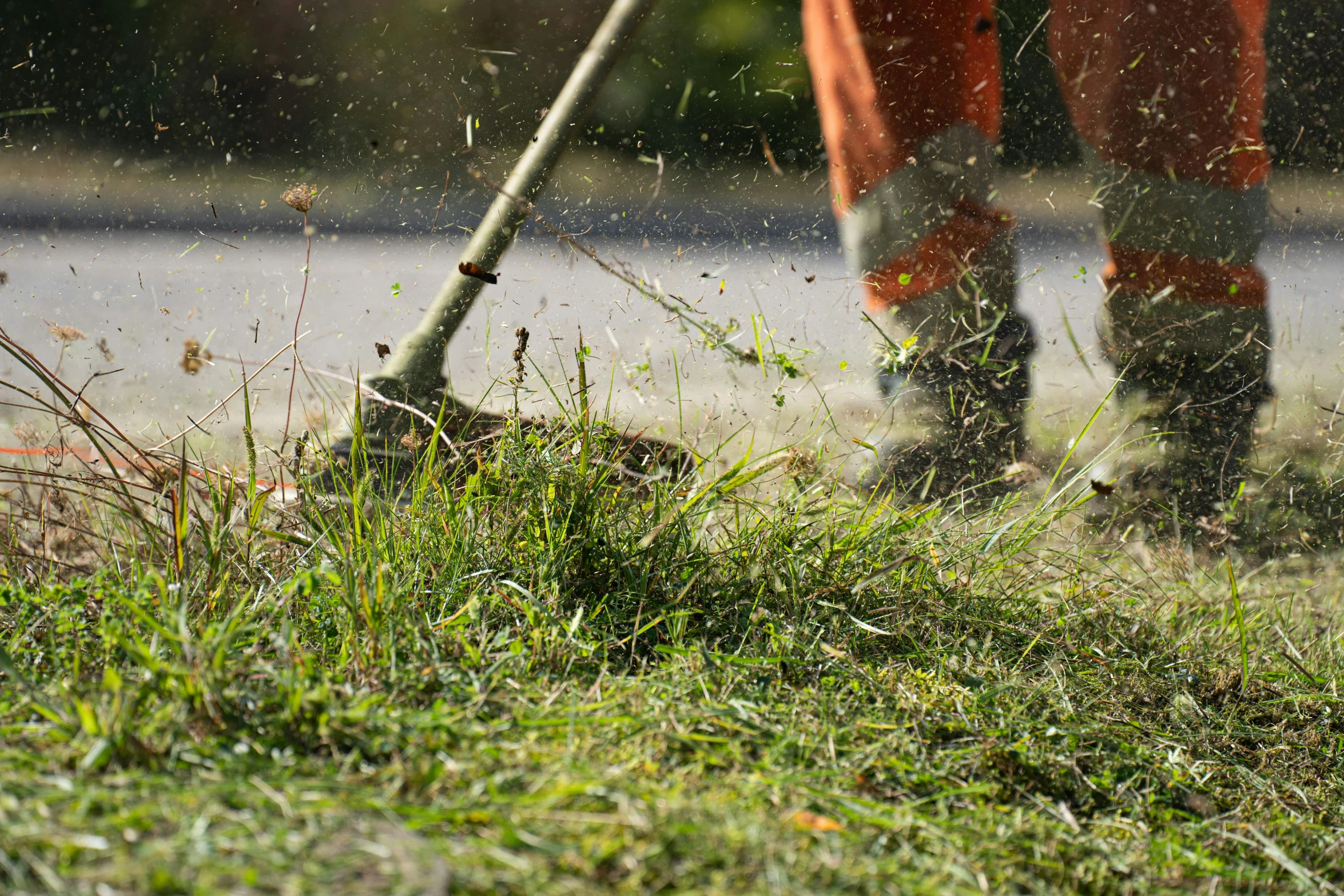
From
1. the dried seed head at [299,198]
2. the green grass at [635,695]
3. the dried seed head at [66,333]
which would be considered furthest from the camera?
the dried seed head at [66,333]

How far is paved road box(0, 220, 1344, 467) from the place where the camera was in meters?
1.91

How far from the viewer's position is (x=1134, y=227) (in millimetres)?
2018

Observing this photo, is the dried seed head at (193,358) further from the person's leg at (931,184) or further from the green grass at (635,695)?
the person's leg at (931,184)

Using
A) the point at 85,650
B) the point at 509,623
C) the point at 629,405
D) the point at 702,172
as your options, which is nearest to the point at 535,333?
the point at 629,405

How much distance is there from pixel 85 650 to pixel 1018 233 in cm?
186

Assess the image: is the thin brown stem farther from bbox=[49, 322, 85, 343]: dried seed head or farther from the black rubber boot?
the black rubber boot

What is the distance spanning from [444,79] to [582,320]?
88cm

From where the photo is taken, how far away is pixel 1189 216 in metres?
1.97

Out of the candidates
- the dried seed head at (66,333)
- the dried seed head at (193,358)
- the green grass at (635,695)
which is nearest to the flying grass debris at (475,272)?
the green grass at (635,695)

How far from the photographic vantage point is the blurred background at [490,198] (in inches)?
77.4

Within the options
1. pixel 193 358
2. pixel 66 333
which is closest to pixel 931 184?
pixel 193 358

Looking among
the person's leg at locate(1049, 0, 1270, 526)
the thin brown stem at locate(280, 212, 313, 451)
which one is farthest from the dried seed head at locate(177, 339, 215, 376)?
the person's leg at locate(1049, 0, 1270, 526)

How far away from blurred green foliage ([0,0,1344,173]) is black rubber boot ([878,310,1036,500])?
1.55 ft

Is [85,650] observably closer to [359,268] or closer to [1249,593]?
[359,268]
